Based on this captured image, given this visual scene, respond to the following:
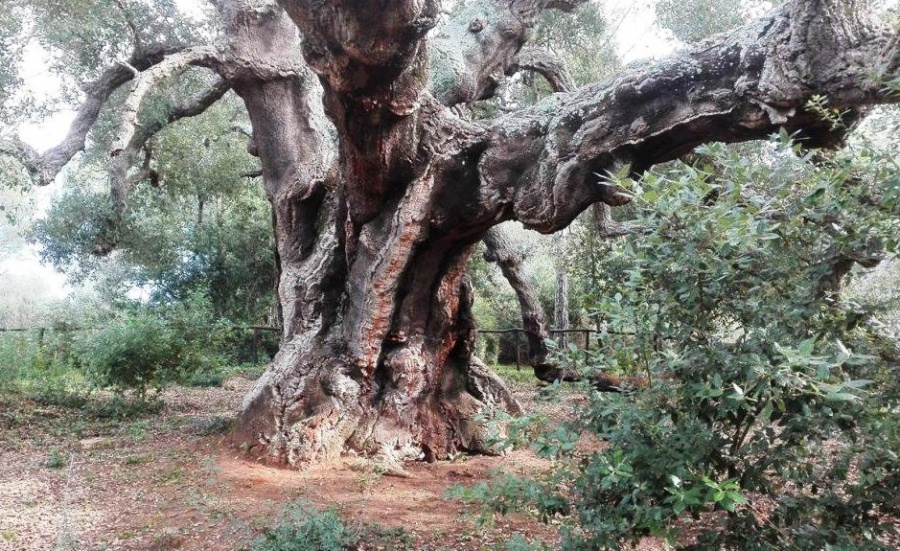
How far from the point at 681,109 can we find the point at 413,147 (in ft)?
6.26

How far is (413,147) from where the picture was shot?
4855mm

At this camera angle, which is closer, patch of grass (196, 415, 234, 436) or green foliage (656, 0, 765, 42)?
patch of grass (196, 415, 234, 436)

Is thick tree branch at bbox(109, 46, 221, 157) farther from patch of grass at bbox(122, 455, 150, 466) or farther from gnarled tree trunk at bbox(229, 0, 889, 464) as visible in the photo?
patch of grass at bbox(122, 455, 150, 466)

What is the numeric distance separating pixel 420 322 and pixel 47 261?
413 inches

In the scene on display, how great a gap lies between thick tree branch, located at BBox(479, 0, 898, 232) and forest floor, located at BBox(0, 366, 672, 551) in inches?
64.9

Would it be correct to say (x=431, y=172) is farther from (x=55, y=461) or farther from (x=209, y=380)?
(x=209, y=380)

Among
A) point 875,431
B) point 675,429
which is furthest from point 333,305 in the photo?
point 875,431

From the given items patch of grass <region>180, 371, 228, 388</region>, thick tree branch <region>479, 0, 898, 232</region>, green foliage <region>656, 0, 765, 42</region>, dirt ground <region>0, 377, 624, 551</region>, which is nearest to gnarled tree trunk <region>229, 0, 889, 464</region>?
thick tree branch <region>479, 0, 898, 232</region>

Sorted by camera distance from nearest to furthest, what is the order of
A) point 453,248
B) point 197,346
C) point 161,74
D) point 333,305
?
1. point 161,74
2. point 453,248
3. point 333,305
4. point 197,346

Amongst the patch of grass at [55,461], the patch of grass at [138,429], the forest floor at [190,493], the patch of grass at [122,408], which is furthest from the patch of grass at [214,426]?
the patch of grass at [55,461]

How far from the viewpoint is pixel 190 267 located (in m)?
13.4

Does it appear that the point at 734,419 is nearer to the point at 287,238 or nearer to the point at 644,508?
the point at 644,508

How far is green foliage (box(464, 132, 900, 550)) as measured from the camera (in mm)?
1905

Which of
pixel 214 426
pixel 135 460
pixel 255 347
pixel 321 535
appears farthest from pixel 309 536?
pixel 255 347
